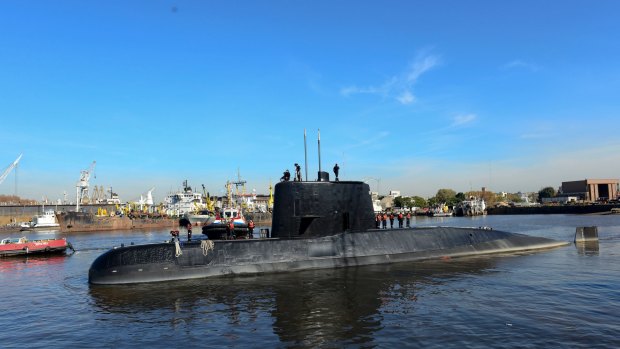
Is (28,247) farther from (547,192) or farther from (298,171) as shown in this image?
(547,192)

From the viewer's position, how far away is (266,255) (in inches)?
739

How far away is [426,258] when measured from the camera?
2181 cm

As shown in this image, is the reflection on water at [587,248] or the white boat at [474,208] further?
the white boat at [474,208]

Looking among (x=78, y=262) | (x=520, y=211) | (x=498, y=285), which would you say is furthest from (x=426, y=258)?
(x=520, y=211)

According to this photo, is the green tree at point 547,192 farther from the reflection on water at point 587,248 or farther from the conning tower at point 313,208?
the conning tower at point 313,208

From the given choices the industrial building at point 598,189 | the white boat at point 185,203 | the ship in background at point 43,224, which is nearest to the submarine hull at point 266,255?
the ship in background at point 43,224

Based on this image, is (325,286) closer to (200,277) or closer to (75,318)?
(200,277)

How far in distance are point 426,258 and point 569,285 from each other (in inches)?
285

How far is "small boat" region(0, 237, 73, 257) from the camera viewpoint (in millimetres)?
30688

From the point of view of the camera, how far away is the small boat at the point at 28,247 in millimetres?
30688

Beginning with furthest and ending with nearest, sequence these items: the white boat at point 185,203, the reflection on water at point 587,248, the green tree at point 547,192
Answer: the green tree at point 547,192
the white boat at point 185,203
the reflection on water at point 587,248

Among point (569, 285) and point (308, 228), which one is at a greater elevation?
point (308, 228)

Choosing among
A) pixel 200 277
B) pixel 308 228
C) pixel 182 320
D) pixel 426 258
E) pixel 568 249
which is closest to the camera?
pixel 182 320

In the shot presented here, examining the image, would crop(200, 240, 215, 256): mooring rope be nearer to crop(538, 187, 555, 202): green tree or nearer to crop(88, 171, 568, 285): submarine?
crop(88, 171, 568, 285): submarine
